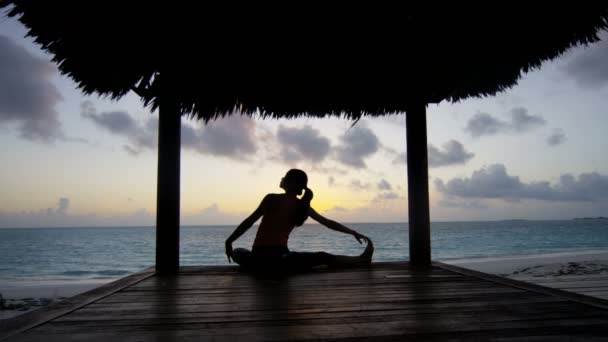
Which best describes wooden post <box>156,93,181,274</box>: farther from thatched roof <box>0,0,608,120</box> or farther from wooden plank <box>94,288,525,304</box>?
wooden plank <box>94,288,525,304</box>

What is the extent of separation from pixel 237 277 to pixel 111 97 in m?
2.07

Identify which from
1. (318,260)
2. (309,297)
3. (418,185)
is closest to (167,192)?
(318,260)

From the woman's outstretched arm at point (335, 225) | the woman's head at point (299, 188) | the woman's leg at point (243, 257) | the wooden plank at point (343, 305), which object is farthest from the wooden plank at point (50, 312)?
the woman's outstretched arm at point (335, 225)

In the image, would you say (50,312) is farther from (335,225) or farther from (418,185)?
(418,185)

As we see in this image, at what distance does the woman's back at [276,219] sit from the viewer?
3424mm

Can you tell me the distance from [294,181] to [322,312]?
178 cm

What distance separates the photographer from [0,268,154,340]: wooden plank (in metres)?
1.57

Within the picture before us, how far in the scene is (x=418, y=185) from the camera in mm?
3881

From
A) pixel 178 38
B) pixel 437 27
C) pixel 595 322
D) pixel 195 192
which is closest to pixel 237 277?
pixel 178 38

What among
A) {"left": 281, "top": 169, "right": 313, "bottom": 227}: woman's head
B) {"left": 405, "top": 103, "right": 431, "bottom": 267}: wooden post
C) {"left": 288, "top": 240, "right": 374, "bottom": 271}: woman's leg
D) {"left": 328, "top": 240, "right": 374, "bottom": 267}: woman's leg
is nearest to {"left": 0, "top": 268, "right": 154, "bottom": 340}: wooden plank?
{"left": 288, "top": 240, "right": 374, "bottom": 271}: woman's leg

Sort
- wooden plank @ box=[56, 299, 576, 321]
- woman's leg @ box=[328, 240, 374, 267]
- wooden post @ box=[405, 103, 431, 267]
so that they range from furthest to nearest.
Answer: wooden post @ box=[405, 103, 431, 267] → woman's leg @ box=[328, 240, 374, 267] → wooden plank @ box=[56, 299, 576, 321]

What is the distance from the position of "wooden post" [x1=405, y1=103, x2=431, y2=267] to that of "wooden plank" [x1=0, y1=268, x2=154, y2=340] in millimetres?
2565

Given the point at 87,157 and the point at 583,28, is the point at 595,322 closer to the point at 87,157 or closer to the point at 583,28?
the point at 583,28

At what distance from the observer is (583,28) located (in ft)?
11.4
